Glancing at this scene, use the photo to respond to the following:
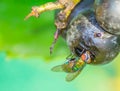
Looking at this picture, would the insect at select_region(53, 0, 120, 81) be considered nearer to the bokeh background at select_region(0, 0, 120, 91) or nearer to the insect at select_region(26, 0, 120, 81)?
the insect at select_region(26, 0, 120, 81)

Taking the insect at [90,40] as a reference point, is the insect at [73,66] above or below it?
below

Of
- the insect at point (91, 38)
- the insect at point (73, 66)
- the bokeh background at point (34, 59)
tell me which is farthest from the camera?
the bokeh background at point (34, 59)

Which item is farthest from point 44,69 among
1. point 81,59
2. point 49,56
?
point 81,59

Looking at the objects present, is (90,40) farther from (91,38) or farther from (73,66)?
(73,66)

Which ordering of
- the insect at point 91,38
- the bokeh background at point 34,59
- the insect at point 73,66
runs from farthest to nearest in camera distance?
the bokeh background at point 34,59
the insect at point 73,66
the insect at point 91,38

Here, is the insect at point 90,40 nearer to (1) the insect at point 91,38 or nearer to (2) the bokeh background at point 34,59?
(1) the insect at point 91,38

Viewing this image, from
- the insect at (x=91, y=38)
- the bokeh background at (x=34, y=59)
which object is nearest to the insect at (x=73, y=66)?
the insect at (x=91, y=38)

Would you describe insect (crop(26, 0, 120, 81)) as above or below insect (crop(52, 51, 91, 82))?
above

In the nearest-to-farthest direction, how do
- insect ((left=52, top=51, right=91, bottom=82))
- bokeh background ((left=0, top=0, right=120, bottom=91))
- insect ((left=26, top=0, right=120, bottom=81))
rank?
insect ((left=26, top=0, right=120, bottom=81)) → insect ((left=52, top=51, right=91, bottom=82)) → bokeh background ((left=0, top=0, right=120, bottom=91))

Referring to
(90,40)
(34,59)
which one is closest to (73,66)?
(90,40)

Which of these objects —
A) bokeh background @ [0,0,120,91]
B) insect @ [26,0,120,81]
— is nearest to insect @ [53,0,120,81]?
insect @ [26,0,120,81]
